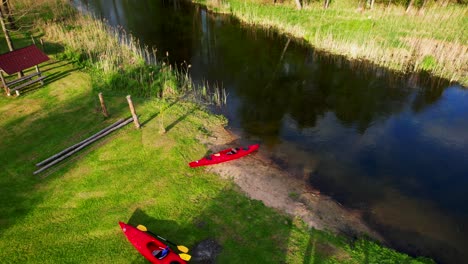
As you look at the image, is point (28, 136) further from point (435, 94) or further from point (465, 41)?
point (465, 41)

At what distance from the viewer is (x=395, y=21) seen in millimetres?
31359

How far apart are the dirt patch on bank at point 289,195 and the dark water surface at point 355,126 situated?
0.70 meters

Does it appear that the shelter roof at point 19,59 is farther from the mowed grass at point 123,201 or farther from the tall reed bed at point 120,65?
the tall reed bed at point 120,65

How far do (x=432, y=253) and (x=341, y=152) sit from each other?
276 inches

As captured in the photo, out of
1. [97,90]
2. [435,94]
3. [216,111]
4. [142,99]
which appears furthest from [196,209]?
[435,94]

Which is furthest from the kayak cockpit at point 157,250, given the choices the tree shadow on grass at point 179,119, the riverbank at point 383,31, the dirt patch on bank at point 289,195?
the riverbank at point 383,31

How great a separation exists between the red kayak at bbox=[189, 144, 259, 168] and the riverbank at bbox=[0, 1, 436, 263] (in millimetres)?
476

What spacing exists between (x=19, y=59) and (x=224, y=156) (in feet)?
51.4

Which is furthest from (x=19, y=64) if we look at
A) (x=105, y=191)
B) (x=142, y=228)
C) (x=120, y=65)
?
(x=142, y=228)

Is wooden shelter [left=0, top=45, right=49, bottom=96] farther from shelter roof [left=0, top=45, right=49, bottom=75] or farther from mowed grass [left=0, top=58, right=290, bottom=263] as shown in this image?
mowed grass [left=0, top=58, right=290, bottom=263]

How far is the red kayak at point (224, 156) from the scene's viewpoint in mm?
15898

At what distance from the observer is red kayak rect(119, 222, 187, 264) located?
445 inches

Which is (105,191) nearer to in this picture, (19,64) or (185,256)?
(185,256)

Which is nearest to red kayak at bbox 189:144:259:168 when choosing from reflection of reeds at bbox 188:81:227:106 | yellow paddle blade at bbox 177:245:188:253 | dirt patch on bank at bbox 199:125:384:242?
dirt patch on bank at bbox 199:125:384:242
